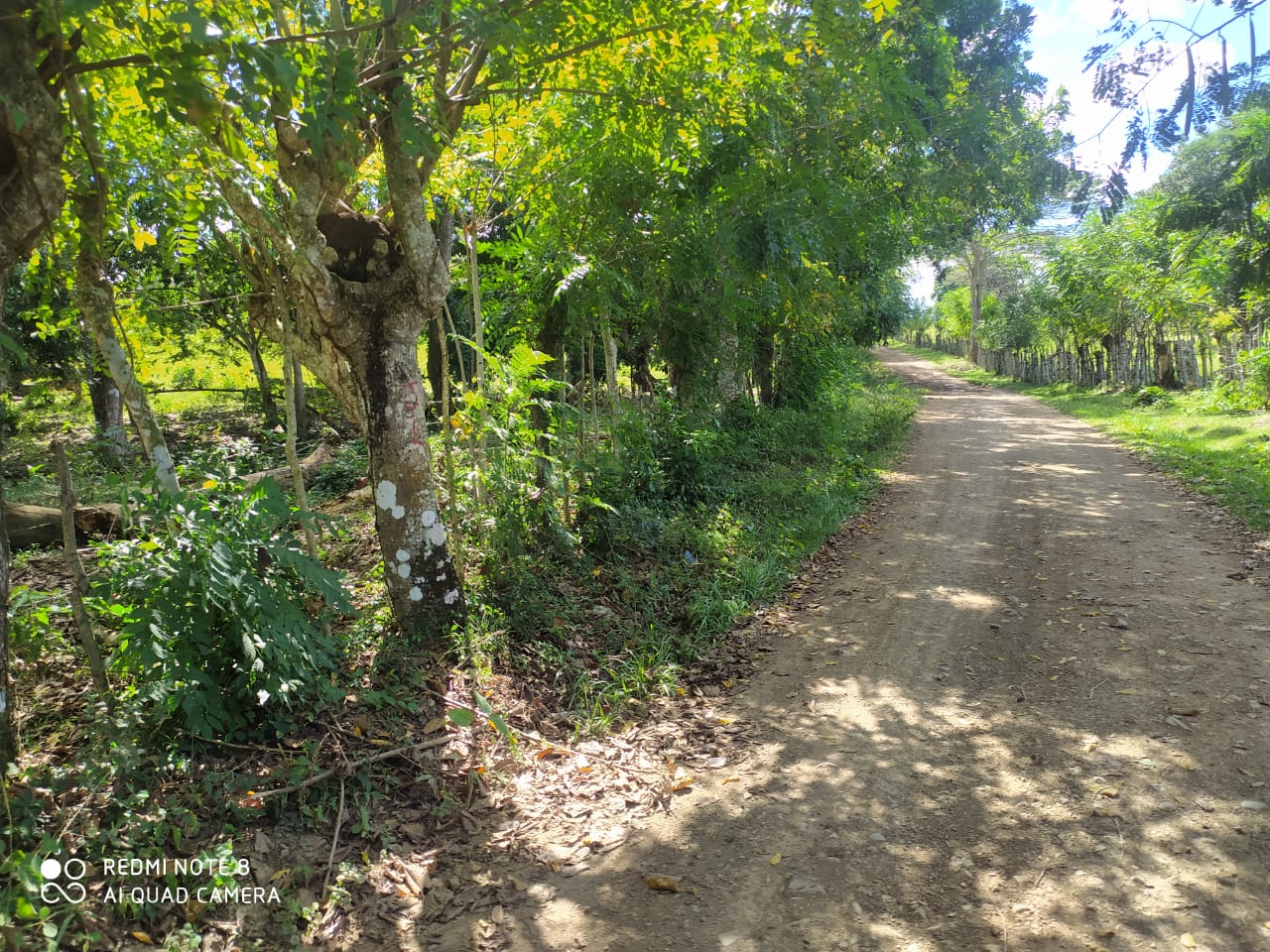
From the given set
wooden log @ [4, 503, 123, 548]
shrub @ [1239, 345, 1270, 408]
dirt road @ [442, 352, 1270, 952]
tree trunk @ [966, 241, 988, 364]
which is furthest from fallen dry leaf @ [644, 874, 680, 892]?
tree trunk @ [966, 241, 988, 364]

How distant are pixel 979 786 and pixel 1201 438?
12800 millimetres

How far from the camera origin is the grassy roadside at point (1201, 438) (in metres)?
9.29

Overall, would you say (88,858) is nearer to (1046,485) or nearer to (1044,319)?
(1046,485)

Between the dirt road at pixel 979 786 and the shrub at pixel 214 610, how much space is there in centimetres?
168

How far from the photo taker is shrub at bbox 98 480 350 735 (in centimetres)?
369

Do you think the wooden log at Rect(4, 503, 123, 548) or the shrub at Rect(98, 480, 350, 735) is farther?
the wooden log at Rect(4, 503, 123, 548)

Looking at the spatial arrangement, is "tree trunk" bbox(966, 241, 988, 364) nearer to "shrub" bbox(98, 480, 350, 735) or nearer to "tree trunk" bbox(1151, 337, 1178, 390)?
"tree trunk" bbox(1151, 337, 1178, 390)

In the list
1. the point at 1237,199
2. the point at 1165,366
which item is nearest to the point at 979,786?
the point at 1237,199

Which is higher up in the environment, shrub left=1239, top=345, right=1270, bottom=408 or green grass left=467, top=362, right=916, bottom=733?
shrub left=1239, top=345, right=1270, bottom=408

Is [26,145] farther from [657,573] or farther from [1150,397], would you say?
[1150,397]

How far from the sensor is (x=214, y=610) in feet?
12.8

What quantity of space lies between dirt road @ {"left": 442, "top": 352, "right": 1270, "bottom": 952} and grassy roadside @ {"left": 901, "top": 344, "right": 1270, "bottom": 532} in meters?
2.76

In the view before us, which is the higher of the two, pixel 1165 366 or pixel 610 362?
pixel 610 362

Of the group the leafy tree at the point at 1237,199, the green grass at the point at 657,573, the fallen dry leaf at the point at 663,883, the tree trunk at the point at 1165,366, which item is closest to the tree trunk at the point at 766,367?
the green grass at the point at 657,573
